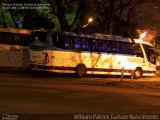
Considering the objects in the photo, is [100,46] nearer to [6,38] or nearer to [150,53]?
[150,53]

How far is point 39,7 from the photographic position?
49.9 m

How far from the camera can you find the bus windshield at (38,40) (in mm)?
32406

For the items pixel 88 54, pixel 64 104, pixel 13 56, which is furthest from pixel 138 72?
pixel 64 104

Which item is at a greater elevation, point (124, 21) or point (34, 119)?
point (124, 21)

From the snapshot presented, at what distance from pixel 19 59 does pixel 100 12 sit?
1315cm

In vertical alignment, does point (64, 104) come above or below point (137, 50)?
below

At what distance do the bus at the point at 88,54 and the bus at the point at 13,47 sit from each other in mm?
3928

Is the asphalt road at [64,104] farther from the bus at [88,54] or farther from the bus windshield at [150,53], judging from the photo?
the bus windshield at [150,53]

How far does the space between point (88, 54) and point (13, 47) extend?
5.92m

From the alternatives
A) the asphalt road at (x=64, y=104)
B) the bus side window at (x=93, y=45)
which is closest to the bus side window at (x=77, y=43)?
the bus side window at (x=93, y=45)

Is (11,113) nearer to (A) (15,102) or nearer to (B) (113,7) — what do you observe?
(A) (15,102)

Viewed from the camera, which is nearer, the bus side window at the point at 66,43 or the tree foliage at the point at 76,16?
the bus side window at the point at 66,43

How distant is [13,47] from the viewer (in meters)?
36.9

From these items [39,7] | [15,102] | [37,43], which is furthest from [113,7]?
[15,102]
